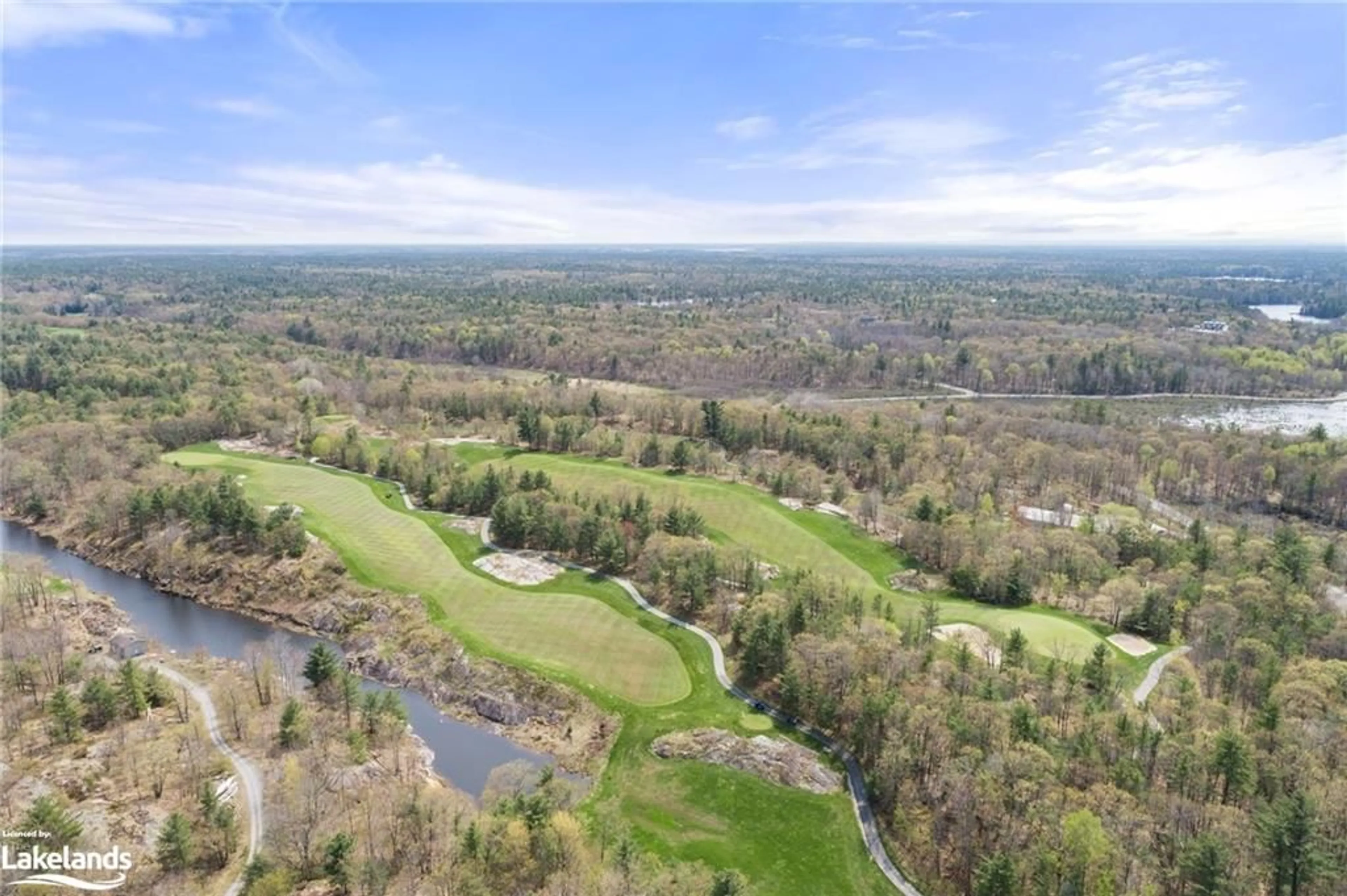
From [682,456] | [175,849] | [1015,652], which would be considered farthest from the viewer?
[682,456]

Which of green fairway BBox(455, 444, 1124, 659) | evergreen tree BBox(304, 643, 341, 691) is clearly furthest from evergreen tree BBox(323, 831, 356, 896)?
green fairway BBox(455, 444, 1124, 659)

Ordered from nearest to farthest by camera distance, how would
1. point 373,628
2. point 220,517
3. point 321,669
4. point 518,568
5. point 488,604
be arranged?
point 321,669 < point 373,628 < point 488,604 < point 518,568 < point 220,517

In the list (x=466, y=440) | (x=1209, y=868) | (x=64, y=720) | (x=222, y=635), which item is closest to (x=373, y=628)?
(x=222, y=635)

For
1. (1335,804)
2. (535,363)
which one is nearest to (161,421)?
(535,363)

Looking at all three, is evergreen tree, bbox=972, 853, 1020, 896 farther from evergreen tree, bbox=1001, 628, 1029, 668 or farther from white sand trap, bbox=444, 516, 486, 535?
white sand trap, bbox=444, 516, 486, 535

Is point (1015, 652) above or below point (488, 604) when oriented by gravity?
above

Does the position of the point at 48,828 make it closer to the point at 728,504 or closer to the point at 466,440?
the point at 728,504

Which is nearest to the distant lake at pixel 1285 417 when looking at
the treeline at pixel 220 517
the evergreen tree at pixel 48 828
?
the treeline at pixel 220 517

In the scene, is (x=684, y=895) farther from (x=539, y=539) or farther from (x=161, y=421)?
(x=161, y=421)

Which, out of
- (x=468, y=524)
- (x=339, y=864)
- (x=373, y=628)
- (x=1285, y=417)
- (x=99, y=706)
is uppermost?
(x=1285, y=417)
